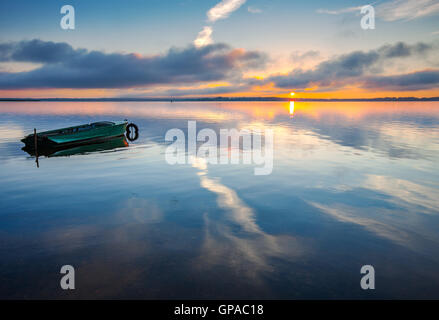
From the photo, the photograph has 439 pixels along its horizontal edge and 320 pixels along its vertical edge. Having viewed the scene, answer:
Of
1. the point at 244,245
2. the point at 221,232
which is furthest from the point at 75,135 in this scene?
the point at 244,245

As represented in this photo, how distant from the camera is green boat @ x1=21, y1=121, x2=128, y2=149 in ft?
112

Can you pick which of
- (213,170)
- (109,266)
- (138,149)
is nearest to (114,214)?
(109,266)

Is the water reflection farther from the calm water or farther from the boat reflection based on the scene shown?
the boat reflection

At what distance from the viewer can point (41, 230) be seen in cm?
1131

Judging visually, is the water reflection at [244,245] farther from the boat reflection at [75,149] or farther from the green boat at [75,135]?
the green boat at [75,135]

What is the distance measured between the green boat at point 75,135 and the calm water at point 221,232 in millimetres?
13529

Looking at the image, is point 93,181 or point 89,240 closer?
point 89,240

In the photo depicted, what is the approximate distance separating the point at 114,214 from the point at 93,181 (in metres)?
6.94

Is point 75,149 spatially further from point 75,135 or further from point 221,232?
point 221,232

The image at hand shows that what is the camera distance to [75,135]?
35.6 m

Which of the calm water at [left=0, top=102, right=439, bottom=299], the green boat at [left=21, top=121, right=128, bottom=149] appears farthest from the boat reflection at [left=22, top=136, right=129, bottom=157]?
the calm water at [left=0, top=102, right=439, bottom=299]

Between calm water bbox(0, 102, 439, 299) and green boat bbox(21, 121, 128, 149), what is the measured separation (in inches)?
533

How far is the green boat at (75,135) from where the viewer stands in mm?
34000
